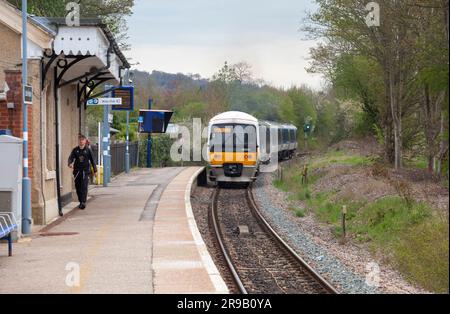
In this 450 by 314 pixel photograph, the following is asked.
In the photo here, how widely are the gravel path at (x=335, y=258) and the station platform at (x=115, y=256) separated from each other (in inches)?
86.5

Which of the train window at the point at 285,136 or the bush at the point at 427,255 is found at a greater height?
the train window at the point at 285,136

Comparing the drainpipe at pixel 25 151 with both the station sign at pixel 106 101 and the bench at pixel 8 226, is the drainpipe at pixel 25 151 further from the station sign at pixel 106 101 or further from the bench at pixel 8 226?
the station sign at pixel 106 101

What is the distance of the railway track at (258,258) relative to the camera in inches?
472

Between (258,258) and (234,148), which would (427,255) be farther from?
(234,148)

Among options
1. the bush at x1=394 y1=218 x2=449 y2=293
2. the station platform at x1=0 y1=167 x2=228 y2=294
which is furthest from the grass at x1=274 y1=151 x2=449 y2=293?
the station platform at x1=0 y1=167 x2=228 y2=294

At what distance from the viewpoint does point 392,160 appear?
104ft

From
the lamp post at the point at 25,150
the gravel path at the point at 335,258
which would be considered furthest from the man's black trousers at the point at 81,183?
the gravel path at the point at 335,258

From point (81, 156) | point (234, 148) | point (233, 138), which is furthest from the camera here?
point (233, 138)

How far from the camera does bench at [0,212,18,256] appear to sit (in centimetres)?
1238

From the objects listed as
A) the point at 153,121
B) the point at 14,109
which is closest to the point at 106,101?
the point at 14,109

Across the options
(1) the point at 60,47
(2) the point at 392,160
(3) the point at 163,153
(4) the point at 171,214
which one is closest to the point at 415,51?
(2) the point at 392,160

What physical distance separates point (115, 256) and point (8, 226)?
1958 mm

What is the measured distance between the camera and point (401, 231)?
16516 millimetres
